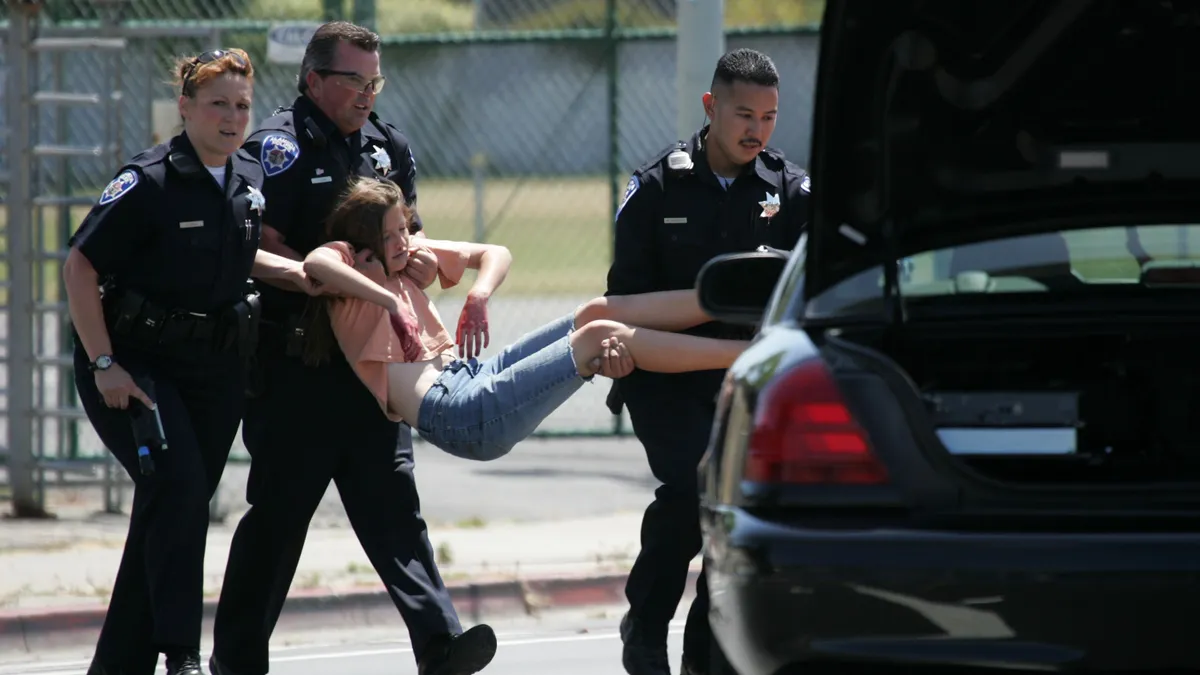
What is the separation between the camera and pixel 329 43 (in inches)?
237

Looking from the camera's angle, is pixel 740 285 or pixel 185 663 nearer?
pixel 740 285

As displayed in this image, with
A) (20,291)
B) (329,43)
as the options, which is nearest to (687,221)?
(329,43)

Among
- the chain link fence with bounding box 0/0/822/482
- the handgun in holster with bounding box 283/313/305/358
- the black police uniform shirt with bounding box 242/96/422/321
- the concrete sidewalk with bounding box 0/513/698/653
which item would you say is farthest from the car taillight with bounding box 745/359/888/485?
the chain link fence with bounding box 0/0/822/482

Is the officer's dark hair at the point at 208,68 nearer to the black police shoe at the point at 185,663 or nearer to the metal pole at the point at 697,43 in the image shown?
the black police shoe at the point at 185,663

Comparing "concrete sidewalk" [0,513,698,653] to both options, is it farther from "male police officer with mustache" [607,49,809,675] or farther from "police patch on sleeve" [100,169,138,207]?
"police patch on sleeve" [100,169,138,207]

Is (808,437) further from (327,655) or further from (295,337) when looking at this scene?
(327,655)

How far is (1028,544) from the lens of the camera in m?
3.30

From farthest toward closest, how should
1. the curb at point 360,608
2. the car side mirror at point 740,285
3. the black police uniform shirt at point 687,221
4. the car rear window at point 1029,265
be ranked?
the curb at point 360,608, the black police uniform shirt at point 687,221, the car side mirror at point 740,285, the car rear window at point 1029,265

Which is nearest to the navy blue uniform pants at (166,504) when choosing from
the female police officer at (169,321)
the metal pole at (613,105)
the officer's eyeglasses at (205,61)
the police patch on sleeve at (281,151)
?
the female police officer at (169,321)

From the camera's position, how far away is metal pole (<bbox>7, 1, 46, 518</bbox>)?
31.9 ft

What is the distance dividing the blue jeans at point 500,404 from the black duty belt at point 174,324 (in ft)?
2.01

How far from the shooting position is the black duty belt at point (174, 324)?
232 inches

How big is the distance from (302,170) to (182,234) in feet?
1.38

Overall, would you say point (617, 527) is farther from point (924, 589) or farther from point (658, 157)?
point (924, 589)
